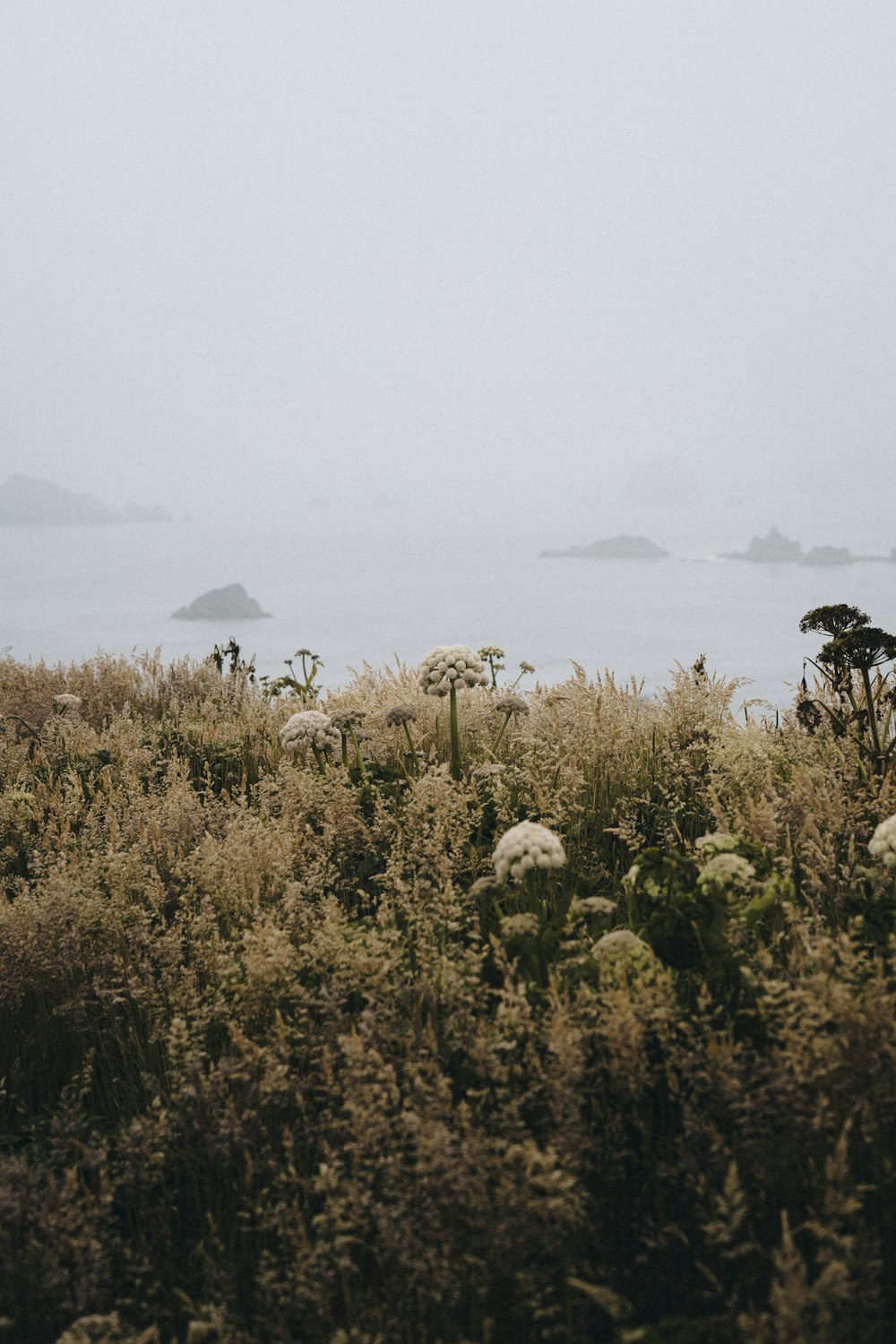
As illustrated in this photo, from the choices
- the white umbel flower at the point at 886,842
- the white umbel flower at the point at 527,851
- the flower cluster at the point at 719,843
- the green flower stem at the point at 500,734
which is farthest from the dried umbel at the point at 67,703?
the white umbel flower at the point at 886,842

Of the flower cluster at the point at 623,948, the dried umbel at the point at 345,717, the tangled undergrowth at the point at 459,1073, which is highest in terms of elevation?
the dried umbel at the point at 345,717

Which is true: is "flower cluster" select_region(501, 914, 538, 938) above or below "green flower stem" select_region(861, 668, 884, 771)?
below

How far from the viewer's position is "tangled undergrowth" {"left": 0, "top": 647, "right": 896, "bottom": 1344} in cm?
190

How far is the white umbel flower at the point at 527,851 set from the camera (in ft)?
8.87

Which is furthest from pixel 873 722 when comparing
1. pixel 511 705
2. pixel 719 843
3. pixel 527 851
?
pixel 527 851

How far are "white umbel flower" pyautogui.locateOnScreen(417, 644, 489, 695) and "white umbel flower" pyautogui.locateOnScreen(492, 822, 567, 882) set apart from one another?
1.59 m

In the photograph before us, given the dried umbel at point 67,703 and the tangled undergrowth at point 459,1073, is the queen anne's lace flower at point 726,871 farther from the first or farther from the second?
the dried umbel at point 67,703

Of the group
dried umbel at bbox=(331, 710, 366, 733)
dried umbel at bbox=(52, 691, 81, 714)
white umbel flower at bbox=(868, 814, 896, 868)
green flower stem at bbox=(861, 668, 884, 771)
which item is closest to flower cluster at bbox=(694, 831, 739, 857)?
white umbel flower at bbox=(868, 814, 896, 868)

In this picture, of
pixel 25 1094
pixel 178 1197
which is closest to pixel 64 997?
pixel 25 1094

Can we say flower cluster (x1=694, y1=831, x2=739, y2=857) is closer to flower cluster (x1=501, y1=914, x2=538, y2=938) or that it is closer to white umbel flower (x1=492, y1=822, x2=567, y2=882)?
white umbel flower (x1=492, y1=822, x2=567, y2=882)

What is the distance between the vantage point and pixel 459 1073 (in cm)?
250

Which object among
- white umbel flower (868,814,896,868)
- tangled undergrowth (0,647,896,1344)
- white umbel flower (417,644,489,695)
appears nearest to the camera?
tangled undergrowth (0,647,896,1344)

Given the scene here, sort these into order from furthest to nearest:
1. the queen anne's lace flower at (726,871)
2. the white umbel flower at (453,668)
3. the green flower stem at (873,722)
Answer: the white umbel flower at (453,668) → the green flower stem at (873,722) → the queen anne's lace flower at (726,871)

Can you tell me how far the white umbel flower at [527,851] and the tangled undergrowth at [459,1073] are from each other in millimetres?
13
